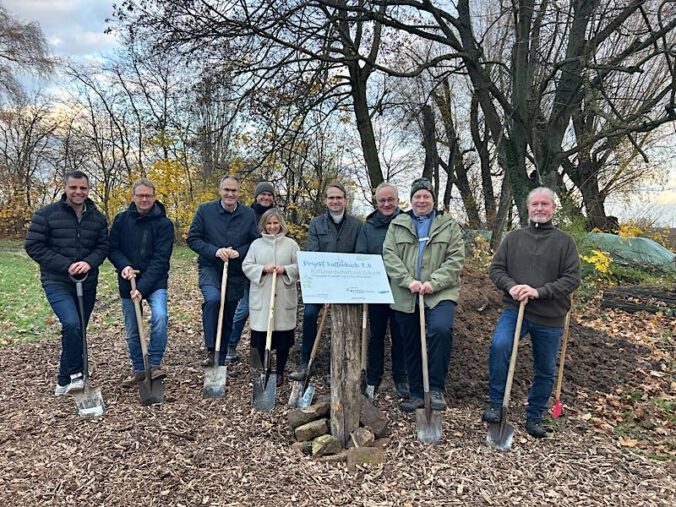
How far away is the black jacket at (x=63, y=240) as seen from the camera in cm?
400

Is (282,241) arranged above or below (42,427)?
above

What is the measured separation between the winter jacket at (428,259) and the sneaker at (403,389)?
32.1 inches

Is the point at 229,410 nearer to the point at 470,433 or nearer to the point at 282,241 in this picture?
the point at 282,241

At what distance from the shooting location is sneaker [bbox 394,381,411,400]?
167 inches

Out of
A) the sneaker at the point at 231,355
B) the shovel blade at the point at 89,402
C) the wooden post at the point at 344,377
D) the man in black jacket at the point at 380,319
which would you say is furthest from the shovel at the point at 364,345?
the shovel blade at the point at 89,402

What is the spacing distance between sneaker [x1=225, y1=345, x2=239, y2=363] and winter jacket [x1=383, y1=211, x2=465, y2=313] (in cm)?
206

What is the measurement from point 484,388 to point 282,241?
7.74ft

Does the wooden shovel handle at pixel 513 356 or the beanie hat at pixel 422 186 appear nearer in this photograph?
the wooden shovel handle at pixel 513 356

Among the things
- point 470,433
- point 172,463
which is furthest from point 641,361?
point 172,463

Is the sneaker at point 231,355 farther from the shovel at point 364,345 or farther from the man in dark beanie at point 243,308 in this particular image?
the shovel at point 364,345

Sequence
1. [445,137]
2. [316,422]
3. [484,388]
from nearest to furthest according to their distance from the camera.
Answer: [316,422] < [484,388] < [445,137]

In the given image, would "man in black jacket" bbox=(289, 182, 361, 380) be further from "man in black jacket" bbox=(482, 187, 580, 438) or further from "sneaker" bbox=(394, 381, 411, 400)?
"man in black jacket" bbox=(482, 187, 580, 438)

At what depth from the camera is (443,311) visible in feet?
12.6

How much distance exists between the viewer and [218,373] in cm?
441
